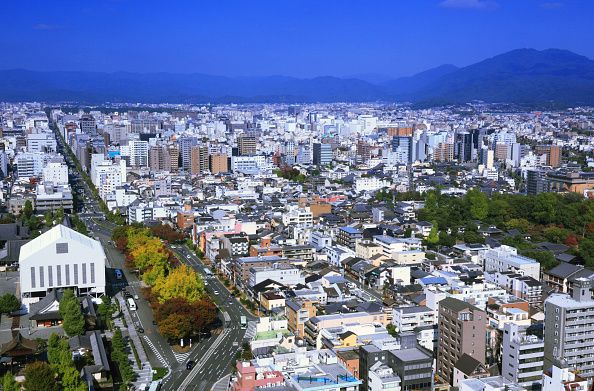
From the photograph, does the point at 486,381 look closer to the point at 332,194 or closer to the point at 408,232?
the point at 408,232

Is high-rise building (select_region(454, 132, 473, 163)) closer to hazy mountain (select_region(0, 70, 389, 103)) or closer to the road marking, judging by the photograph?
the road marking

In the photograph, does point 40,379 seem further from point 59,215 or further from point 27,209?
point 27,209

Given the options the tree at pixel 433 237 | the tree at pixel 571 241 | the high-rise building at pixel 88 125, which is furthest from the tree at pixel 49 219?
the high-rise building at pixel 88 125

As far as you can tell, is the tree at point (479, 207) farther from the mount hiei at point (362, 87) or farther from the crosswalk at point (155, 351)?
the mount hiei at point (362, 87)

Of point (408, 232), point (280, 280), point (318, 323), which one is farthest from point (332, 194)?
point (318, 323)

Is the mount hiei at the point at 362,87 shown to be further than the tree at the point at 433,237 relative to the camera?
Yes

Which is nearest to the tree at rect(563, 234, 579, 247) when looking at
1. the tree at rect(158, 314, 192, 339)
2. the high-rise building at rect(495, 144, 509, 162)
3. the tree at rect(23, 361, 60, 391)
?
the tree at rect(158, 314, 192, 339)
